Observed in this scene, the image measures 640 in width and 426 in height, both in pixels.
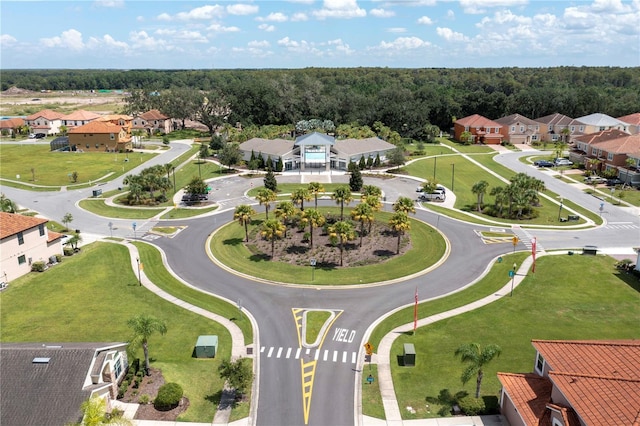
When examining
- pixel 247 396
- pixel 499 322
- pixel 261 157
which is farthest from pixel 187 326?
pixel 261 157

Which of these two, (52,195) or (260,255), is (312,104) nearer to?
(52,195)

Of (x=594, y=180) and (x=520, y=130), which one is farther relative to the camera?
(x=520, y=130)

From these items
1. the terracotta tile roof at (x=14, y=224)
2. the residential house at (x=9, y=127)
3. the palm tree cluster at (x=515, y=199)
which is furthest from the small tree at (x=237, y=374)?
the residential house at (x=9, y=127)

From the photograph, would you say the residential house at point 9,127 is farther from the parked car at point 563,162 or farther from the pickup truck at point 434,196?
the parked car at point 563,162

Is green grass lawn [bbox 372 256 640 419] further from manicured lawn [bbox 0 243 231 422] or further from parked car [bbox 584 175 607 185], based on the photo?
parked car [bbox 584 175 607 185]

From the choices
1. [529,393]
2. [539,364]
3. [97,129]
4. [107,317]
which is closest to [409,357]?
[539,364]

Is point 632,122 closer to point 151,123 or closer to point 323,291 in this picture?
point 323,291
